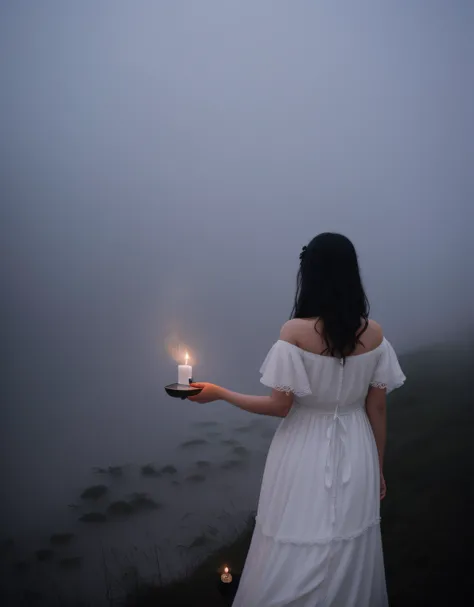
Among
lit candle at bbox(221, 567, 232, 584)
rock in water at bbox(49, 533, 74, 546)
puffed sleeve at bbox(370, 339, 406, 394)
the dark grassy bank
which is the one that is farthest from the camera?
the dark grassy bank

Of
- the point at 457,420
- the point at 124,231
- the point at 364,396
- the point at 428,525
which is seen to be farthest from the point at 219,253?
the point at 428,525

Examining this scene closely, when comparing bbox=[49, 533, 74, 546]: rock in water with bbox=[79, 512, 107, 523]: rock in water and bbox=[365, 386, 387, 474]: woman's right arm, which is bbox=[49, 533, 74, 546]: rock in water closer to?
bbox=[79, 512, 107, 523]: rock in water

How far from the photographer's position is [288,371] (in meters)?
1.35

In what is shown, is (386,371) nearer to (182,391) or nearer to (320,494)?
(320,494)

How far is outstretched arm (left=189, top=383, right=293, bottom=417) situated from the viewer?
4.58 feet

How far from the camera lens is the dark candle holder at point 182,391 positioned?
4.60 feet

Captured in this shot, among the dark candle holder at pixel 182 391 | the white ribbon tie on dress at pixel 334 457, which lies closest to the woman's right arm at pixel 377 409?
the white ribbon tie on dress at pixel 334 457

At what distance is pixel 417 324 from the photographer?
2.23 metres

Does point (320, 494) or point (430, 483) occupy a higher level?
point (320, 494)

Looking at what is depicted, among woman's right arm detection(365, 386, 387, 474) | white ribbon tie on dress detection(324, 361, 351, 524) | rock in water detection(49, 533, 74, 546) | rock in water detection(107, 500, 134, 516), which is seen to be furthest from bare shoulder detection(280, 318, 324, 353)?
rock in water detection(49, 533, 74, 546)

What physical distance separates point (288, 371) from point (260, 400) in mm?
147

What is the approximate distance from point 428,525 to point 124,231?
180 cm

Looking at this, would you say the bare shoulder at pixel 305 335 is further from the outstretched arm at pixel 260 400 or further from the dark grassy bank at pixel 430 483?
the dark grassy bank at pixel 430 483

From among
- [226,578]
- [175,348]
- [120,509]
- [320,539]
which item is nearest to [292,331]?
[320,539]
